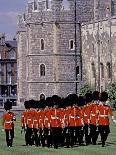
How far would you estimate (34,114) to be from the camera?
34156mm

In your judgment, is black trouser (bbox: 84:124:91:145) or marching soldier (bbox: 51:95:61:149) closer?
marching soldier (bbox: 51:95:61:149)

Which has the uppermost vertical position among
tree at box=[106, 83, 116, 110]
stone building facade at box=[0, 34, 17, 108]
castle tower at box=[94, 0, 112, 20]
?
castle tower at box=[94, 0, 112, 20]

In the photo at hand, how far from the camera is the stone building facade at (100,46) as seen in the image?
8256 cm

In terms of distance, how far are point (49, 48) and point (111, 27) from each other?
8.59m

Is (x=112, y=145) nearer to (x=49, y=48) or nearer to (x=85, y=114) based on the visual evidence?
(x=85, y=114)

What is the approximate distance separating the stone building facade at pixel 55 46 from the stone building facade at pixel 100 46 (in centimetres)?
91

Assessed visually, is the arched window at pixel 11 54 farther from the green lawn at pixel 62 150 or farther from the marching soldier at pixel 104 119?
the marching soldier at pixel 104 119

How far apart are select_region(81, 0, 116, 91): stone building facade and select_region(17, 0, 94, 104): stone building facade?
91 centimetres

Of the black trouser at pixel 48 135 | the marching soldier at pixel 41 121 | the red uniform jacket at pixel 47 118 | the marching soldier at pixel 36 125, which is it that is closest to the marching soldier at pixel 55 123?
the red uniform jacket at pixel 47 118

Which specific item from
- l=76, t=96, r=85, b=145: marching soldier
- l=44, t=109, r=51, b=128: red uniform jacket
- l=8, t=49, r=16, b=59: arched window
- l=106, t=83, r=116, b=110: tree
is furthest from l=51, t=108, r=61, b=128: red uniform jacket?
l=8, t=49, r=16, b=59: arched window

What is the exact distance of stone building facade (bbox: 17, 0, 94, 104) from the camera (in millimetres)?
87250

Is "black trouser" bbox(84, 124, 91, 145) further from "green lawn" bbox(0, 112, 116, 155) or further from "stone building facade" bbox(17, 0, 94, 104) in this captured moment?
"stone building facade" bbox(17, 0, 94, 104)

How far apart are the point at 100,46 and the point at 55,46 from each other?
5.25 meters

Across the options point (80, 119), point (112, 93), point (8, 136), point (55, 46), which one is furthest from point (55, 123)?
point (55, 46)
